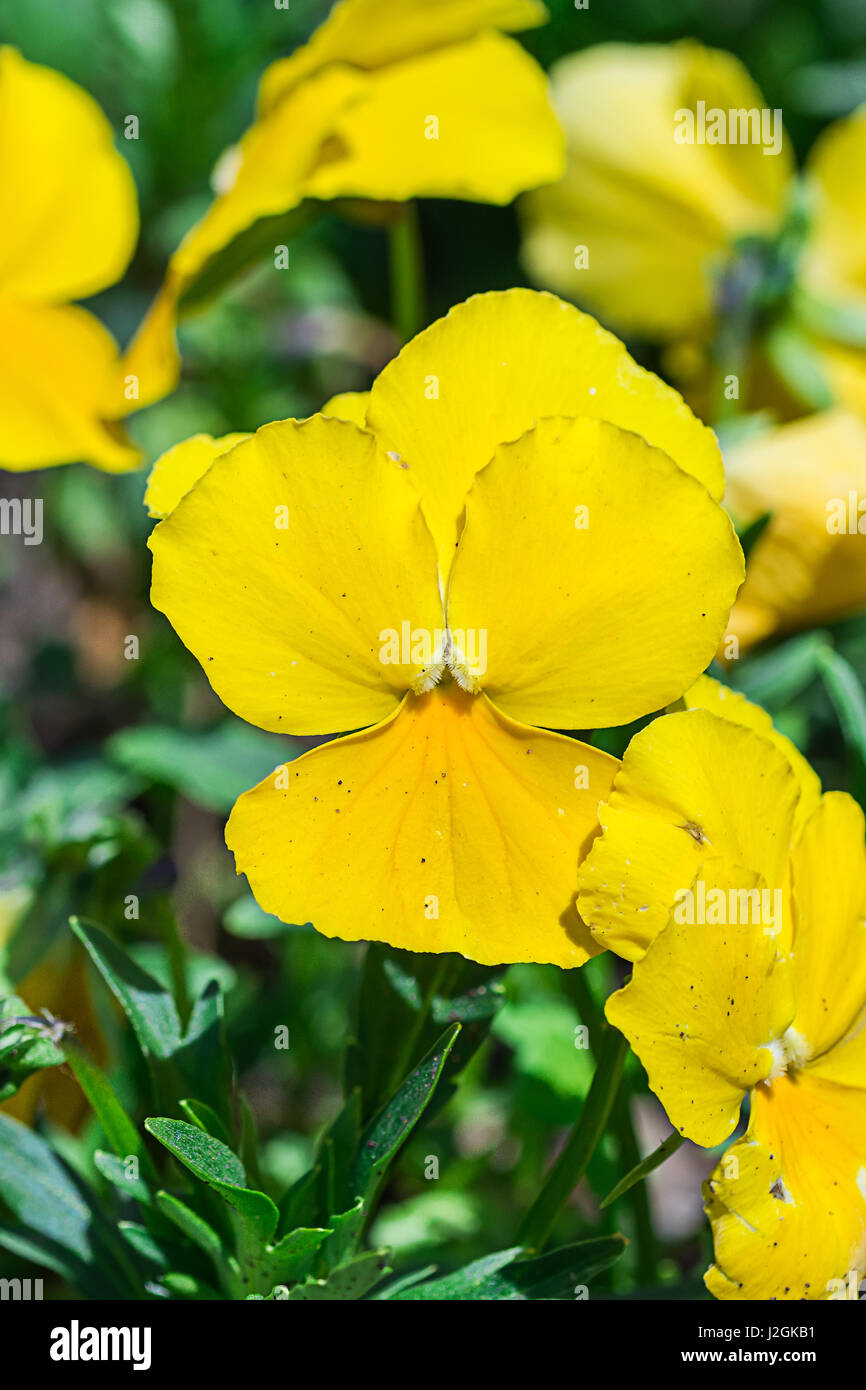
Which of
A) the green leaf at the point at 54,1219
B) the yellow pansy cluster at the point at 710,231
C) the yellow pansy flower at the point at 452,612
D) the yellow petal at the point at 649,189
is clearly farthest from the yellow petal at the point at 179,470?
the yellow petal at the point at 649,189

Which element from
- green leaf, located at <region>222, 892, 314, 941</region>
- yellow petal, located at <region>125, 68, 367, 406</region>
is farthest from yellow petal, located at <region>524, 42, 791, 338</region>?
green leaf, located at <region>222, 892, 314, 941</region>

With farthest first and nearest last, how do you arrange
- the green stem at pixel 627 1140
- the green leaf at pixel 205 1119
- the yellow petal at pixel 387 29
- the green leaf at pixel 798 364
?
the green leaf at pixel 798 364, the yellow petal at pixel 387 29, the green stem at pixel 627 1140, the green leaf at pixel 205 1119

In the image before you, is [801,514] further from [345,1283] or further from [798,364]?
[345,1283]

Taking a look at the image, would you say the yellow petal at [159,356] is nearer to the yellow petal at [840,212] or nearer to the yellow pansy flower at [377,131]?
the yellow pansy flower at [377,131]

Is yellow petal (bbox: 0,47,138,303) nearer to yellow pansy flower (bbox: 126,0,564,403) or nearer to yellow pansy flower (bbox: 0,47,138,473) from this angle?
yellow pansy flower (bbox: 0,47,138,473)

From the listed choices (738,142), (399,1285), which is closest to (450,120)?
(738,142)
